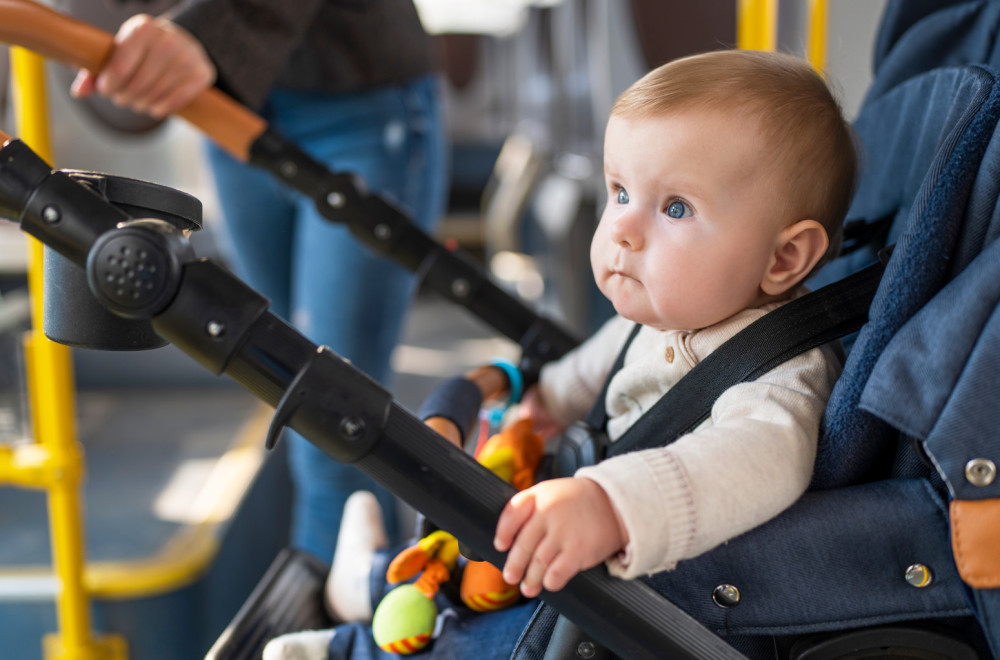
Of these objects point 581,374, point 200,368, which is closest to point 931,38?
point 581,374

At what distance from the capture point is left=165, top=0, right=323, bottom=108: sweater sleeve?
2.91 ft

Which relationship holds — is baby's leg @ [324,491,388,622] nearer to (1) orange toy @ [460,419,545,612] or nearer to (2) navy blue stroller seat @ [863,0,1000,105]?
(1) orange toy @ [460,419,545,612]

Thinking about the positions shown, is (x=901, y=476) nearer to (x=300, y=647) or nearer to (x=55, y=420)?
(x=300, y=647)

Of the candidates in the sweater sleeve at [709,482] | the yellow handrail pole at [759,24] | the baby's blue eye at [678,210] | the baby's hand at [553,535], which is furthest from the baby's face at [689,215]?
the yellow handrail pole at [759,24]

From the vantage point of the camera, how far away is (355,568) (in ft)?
2.46

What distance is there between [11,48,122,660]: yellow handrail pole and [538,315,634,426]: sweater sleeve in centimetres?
57

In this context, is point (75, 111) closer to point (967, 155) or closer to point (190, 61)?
point (190, 61)

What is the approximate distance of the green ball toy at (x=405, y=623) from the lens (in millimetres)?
635

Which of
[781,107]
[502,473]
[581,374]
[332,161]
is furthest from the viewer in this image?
[332,161]

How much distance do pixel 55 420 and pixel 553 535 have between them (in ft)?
2.55

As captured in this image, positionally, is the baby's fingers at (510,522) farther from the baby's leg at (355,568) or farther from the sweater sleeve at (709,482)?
the baby's leg at (355,568)

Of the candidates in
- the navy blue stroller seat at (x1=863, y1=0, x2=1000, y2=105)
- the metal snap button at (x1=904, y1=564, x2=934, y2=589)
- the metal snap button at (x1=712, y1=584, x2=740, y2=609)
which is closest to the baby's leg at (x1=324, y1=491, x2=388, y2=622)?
the metal snap button at (x1=712, y1=584, x2=740, y2=609)

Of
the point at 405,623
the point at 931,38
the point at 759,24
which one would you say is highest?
the point at 759,24

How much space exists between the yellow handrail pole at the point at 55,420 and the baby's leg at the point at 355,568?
0.42m
